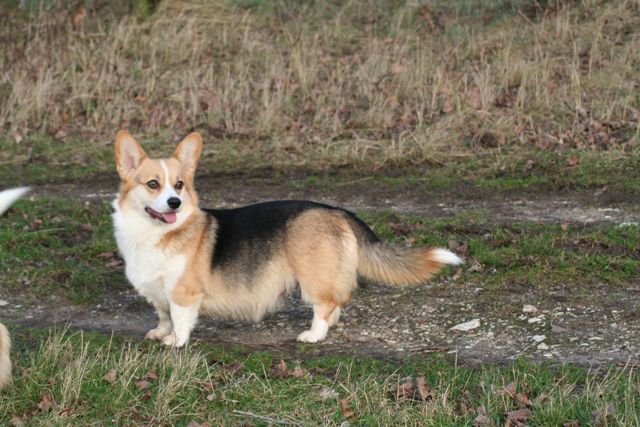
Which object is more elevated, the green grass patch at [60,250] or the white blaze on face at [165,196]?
the white blaze on face at [165,196]

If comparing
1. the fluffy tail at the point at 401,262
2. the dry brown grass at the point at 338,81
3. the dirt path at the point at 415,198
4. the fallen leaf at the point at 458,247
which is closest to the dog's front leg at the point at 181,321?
the fluffy tail at the point at 401,262

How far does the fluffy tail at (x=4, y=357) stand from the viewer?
426 centimetres

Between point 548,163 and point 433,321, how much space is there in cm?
385

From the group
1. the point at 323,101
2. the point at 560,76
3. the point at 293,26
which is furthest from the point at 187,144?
the point at 293,26

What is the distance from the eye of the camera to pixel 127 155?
552cm

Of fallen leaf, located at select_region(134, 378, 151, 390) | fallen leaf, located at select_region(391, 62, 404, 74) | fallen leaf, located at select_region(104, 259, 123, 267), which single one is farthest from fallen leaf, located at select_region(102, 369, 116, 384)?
fallen leaf, located at select_region(391, 62, 404, 74)

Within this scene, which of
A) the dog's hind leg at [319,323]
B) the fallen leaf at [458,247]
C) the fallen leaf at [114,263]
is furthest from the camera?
the fallen leaf at [114,263]

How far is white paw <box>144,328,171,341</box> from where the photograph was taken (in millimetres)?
5641

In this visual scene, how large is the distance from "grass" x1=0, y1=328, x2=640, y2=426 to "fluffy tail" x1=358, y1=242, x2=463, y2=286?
0.59 meters

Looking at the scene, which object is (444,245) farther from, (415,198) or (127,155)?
(127,155)

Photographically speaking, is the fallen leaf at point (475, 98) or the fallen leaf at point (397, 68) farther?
the fallen leaf at point (397, 68)

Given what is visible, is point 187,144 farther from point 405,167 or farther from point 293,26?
point 293,26

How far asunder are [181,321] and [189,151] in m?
0.96

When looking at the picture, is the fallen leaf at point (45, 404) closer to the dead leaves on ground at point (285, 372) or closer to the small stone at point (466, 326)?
the dead leaves on ground at point (285, 372)
